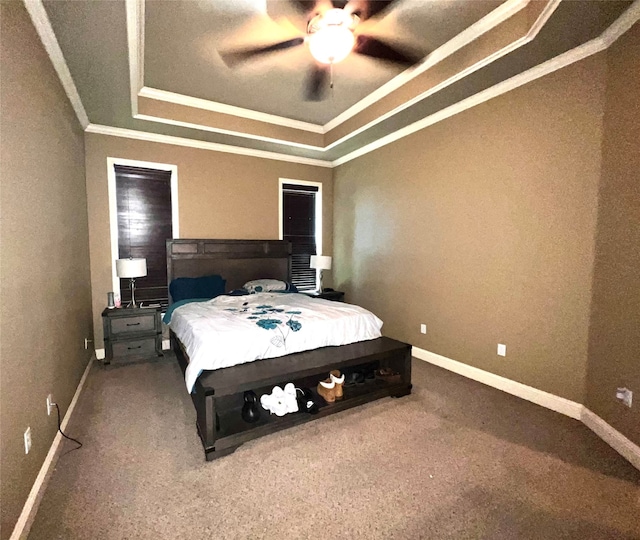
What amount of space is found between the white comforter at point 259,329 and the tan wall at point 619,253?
67.0 inches

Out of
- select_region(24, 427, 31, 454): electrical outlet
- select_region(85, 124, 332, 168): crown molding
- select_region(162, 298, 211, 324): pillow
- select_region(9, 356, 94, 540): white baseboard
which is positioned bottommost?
select_region(9, 356, 94, 540): white baseboard

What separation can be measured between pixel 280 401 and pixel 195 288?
91.8 inches

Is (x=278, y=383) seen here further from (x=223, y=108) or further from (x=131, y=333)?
(x=223, y=108)

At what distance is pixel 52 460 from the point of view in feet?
6.14

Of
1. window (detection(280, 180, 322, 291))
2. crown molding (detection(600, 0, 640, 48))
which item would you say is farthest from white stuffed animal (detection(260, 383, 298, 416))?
crown molding (detection(600, 0, 640, 48))

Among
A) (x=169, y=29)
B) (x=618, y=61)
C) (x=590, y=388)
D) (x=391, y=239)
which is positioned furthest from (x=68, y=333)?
(x=618, y=61)

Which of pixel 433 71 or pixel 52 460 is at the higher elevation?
pixel 433 71

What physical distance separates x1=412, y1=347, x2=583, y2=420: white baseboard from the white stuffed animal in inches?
77.2

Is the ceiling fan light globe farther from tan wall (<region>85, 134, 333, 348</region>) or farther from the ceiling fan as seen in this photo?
tan wall (<region>85, 134, 333, 348</region>)

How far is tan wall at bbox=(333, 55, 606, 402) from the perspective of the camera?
2.36 metres

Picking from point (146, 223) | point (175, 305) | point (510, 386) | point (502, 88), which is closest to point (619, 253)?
point (510, 386)

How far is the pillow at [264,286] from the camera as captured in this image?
4.18 m

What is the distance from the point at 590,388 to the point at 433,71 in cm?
301

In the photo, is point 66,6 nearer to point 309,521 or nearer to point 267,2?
point 267,2
